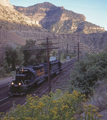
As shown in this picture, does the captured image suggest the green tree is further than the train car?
Yes

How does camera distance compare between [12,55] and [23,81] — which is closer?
[23,81]

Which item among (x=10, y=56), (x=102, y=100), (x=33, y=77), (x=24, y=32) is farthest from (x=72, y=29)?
(x=102, y=100)

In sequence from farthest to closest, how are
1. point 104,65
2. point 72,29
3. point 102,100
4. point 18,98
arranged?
point 72,29, point 18,98, point 104,65, point 102,100

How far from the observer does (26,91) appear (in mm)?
17219

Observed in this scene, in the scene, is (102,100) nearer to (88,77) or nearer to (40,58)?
(88,77)

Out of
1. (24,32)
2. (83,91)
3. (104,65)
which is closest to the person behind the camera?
(83,91)

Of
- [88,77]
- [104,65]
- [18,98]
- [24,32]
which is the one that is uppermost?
[24,32]

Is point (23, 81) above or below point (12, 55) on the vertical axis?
below

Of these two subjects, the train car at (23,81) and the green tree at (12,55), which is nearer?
the train car at (23,81)

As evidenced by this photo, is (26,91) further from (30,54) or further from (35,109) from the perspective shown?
(30,54)

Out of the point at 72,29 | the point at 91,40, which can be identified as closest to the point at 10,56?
the point at 91,40

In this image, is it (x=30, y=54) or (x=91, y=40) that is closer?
(x=30, y=54)

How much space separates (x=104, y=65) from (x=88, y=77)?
246 cm

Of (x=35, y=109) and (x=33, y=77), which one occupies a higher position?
(x=35, y=109)
